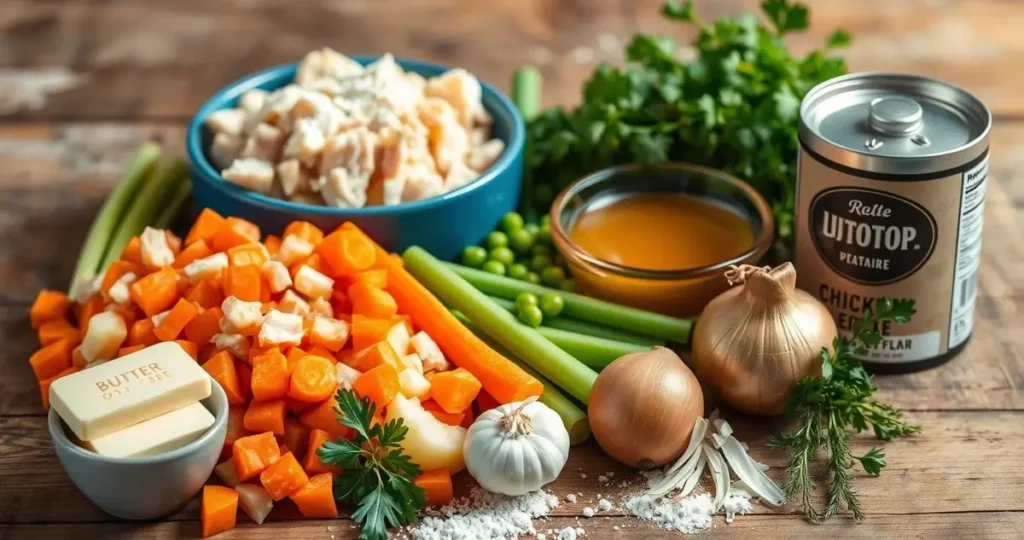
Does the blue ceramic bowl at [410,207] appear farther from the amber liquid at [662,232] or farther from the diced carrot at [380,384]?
the diced carrot at [380,384]

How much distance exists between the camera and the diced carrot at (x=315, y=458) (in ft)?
7.37

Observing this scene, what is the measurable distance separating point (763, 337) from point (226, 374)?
100 cm

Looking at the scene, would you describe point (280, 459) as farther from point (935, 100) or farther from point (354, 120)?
point (935, 100)

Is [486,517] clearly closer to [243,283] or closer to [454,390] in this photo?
[454,390]

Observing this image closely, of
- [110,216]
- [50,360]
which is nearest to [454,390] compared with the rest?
[50,360]

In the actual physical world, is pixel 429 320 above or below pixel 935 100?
below

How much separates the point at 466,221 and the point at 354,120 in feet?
1.10

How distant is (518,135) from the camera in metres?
2.95

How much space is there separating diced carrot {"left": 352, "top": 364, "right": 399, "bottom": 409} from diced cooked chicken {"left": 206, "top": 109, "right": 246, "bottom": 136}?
0.84 m

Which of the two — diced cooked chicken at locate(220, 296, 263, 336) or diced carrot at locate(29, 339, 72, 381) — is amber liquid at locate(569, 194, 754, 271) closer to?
diced cooked chicken at locate(220, 296, 263, 336)

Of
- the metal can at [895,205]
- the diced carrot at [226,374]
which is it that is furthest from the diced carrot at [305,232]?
the metal can at [895,205]

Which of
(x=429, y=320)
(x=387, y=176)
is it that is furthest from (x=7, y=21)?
(x=429, y=320)

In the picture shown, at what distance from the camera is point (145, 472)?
208 cm

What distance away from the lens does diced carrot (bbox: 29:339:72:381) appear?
2.52 metres
